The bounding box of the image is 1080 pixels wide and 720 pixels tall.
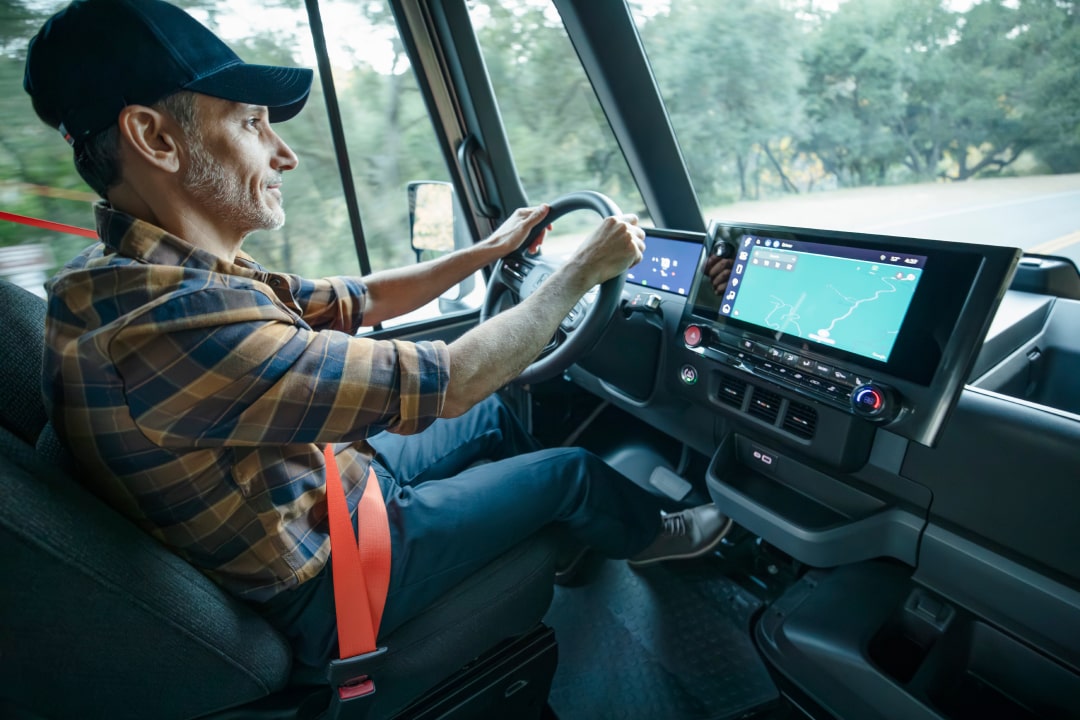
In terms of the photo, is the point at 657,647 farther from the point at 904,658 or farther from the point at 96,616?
the point at 96,616

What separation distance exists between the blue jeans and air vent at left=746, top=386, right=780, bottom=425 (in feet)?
1.32

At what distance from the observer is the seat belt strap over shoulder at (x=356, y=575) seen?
1.00 meters

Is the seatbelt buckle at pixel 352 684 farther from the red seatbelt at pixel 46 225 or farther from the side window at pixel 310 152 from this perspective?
the red seatbelt at pixel 46 225

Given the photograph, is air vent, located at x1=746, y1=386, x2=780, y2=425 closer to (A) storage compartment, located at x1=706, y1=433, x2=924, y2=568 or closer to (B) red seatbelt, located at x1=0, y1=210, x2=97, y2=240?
(A) storage compartment, located at x1=706, y1=433, x2=924, y2=568

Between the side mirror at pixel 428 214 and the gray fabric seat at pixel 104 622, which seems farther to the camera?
the side mirror at pixel 428 214

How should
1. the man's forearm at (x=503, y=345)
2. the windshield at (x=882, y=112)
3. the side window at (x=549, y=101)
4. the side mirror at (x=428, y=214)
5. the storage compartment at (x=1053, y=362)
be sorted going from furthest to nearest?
the side mirror at (x=428, y=214) < the side window at (x=549, y=101) < the storage compartment at (x=1053, y=362) < the windshield at (x=882, y=112) < the man's forearm at (x=503, y=345)

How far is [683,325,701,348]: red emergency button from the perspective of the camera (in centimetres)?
144

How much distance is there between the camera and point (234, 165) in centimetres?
106

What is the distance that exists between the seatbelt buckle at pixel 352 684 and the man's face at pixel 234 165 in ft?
2.69

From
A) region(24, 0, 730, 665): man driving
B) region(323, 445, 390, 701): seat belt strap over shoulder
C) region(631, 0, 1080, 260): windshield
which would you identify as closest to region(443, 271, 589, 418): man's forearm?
region(24, 0, 730, 665): man driving

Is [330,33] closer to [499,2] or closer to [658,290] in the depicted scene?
[499,2]

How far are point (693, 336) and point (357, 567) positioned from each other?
3.04 ft

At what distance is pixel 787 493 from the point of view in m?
1.53

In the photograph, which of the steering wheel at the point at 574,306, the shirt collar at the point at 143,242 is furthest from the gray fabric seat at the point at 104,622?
the steering wheel at the point at 574,306
